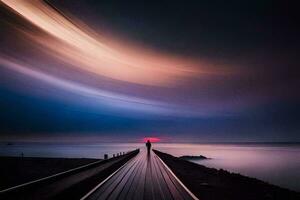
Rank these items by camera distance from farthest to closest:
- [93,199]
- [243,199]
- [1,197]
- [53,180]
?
[53,180] → [243,199] → [93,199] → [1,197]

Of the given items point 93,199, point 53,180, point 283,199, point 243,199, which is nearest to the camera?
point 93,199

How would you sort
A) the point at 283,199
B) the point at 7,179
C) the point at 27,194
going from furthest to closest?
the point at 7,179 < the point at 283,199 < the point at 27,194

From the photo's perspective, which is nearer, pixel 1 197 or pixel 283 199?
pixel 1 197

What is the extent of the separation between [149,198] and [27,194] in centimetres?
451

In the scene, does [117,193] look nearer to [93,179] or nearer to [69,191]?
[69,191]

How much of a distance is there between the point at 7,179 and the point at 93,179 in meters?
15.2

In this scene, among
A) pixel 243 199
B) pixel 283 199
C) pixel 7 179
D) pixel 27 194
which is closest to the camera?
pixel 27 194

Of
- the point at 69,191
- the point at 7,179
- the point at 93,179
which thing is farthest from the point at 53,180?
the point at 7,179

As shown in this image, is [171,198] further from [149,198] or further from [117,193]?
[117,193]

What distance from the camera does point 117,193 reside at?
13180 millimetres

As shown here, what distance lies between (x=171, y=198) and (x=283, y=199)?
676 cm

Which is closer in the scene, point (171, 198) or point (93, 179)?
point (171, 198)

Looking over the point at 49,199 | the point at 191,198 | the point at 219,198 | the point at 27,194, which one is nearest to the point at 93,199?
the point at 49,199

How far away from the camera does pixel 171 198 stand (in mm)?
12195
